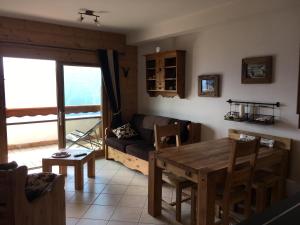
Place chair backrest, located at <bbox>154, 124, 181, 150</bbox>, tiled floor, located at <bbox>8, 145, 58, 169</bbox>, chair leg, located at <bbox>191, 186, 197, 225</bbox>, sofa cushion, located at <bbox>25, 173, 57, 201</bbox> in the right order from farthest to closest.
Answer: tiled floor, located at <bbox>8, 145, 58, 169</bbox> → chair backrest, located at <bbox>154, 124, 181, 150</bbox> → chair leg, located at <bbox>191, 186, 197, 225</bbox> → sofa cushion, located at <bbox>25, 173, 57, 201</bbox>

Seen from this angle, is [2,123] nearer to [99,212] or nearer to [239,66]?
[99,212]

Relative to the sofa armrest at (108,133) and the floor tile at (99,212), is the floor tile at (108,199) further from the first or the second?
the sofa armrest at (108,133)

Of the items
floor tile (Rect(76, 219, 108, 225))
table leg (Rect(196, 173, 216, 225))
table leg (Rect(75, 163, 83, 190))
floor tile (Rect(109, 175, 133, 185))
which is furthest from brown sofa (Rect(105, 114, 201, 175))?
table leg (Rect(196, 173, 216, 225))

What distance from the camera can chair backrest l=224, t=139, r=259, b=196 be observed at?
2127 mm

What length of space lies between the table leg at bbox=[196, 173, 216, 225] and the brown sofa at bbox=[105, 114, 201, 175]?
5.41 ft

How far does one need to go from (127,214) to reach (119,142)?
67.8 inches

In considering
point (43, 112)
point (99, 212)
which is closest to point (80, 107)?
point (43, 112)

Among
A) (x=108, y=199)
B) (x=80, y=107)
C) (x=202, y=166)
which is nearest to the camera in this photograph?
(x=202, y=166)

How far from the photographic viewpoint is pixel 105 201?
3.17 metres

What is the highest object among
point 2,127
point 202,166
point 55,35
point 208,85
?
point 55,35

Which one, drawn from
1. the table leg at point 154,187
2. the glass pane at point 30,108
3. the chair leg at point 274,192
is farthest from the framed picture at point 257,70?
the glass pane at point 30,108

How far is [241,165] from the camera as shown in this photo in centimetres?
232

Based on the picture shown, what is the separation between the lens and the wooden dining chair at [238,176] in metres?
2.14

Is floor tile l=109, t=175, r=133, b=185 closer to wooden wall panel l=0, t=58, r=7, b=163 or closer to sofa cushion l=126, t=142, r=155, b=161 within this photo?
sofa cushion l=126, t=142, r=155, b=161
